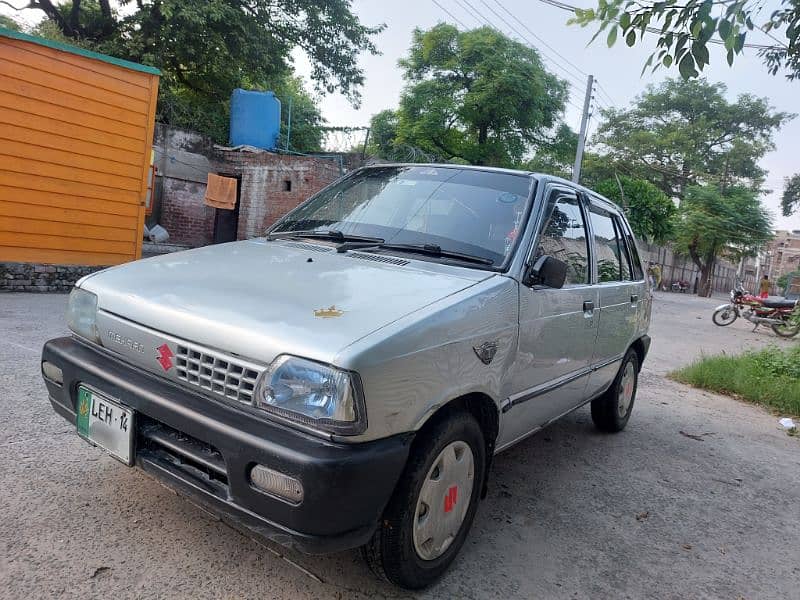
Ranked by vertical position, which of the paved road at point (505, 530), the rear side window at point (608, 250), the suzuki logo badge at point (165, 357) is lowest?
the paved road at point (505, 530)

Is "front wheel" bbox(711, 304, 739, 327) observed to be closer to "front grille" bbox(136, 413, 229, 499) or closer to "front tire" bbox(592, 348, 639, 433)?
"front tire" bbox(592, 348, 639, 433)

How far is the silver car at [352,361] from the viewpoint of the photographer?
5.56 ft

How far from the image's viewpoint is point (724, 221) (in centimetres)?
3225

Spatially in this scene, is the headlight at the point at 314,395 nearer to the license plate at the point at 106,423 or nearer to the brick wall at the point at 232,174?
the license plate at the point at 106,423

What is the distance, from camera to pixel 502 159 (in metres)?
25.6

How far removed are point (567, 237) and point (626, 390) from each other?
1.92m

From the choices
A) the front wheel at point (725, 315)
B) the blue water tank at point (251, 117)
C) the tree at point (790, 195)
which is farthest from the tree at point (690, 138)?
the blue water tank at point (251, 117)

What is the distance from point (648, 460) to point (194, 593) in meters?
3.20

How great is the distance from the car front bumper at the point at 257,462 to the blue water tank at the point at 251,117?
14.2m

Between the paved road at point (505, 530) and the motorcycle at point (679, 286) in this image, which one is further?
the motorcycle at point (679, 286)

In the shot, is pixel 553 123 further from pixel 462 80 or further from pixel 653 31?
pixel 653 31

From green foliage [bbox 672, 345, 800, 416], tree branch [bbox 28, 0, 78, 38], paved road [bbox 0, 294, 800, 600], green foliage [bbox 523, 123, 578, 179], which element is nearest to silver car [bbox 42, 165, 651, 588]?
paved road [bbox 0, 294, 800, 600]

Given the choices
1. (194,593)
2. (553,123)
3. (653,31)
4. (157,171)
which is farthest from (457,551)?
(553,123)

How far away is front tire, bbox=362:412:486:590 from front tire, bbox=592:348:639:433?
2.24m
